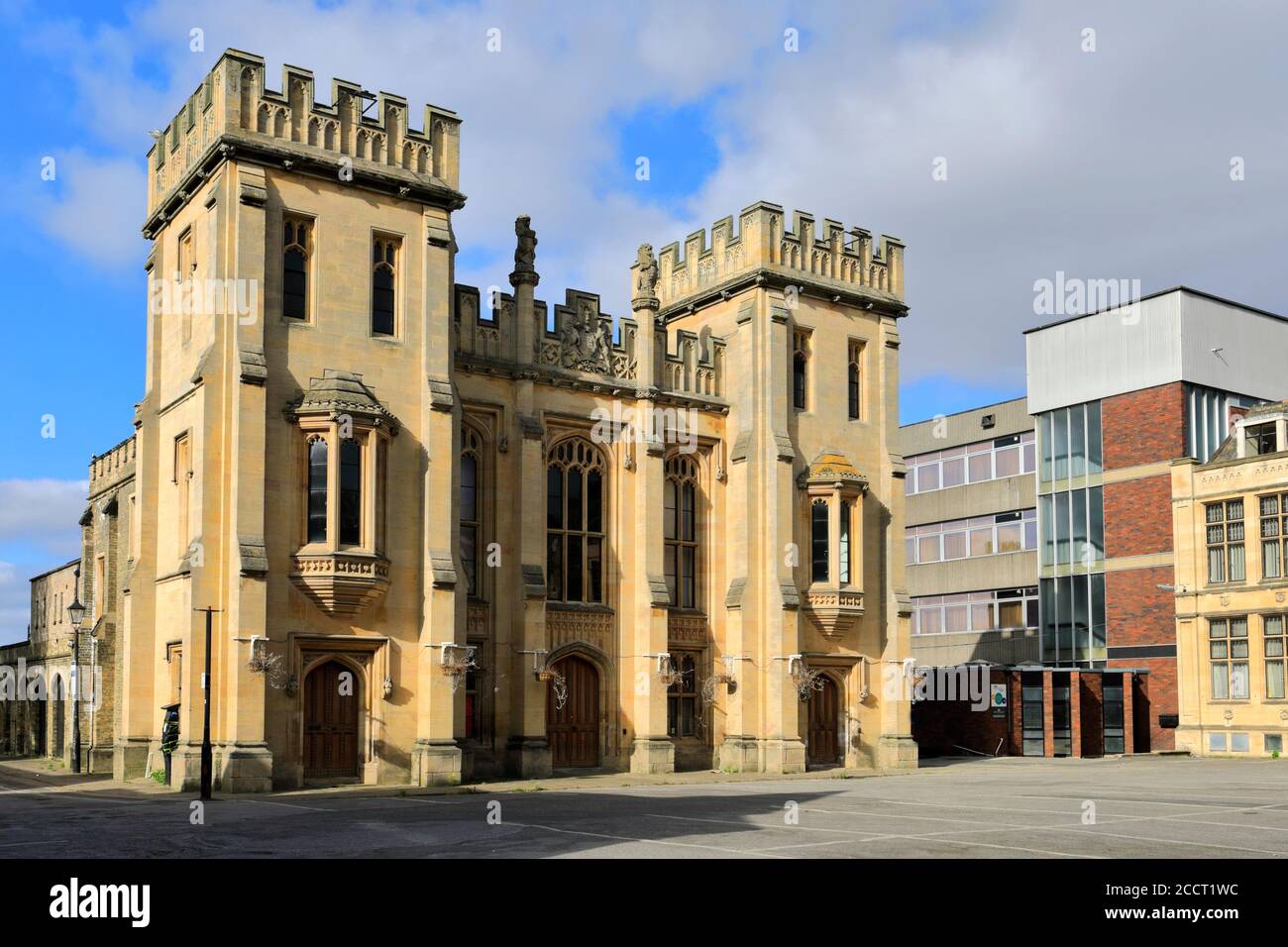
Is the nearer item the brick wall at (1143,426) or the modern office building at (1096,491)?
the modern office building at (1096,491)

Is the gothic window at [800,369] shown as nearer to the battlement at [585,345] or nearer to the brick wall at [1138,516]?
the battlement at [585,345]

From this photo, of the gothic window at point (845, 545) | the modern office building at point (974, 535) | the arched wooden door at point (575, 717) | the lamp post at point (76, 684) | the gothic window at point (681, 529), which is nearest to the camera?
the arched wooden door at point (575, 717)

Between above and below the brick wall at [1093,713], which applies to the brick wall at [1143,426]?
above

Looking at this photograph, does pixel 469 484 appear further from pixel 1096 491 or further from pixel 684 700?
pixel 1096 491

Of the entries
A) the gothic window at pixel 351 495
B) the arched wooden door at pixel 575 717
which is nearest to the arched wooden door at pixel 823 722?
the arched wooden door at pixel 575 717

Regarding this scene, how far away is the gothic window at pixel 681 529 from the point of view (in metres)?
38.3

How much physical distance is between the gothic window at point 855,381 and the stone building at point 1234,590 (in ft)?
47.9

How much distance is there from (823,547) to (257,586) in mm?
17079

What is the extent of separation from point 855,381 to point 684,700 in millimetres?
11223

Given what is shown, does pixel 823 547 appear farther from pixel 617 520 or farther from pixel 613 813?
pixel 613 813

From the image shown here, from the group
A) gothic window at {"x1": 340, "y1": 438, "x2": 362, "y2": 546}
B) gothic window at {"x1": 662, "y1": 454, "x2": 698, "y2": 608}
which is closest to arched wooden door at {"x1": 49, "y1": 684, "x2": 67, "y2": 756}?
gothic window at {"x1": 340, "y1": 438, "x2": 362, "y2": 546}

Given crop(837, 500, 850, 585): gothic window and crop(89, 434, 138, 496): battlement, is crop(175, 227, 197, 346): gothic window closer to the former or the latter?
crop(89, 434, 138, 496): battlement

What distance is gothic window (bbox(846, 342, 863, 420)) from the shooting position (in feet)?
136
